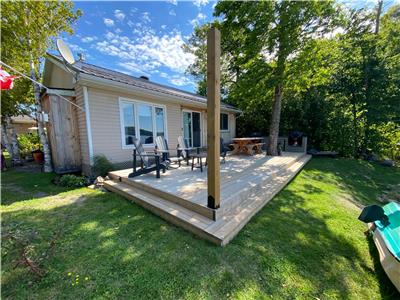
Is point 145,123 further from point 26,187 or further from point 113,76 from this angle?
point 26,187

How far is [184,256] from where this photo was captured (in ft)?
7.07

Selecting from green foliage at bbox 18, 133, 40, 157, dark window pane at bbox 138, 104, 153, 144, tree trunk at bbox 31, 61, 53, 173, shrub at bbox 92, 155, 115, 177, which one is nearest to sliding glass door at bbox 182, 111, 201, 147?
dark window pane at bbox 138, 104, 153, 144

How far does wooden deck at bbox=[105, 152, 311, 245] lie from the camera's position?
262cm

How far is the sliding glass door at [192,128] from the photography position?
27.9 feet

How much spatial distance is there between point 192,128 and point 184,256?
7.17 meters

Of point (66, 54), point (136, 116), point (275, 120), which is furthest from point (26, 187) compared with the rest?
point (275, 120)

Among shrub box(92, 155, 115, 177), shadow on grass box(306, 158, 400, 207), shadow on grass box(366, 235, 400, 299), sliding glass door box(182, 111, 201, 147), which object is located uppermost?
sliding glass door box(182, 111, 201, 147)

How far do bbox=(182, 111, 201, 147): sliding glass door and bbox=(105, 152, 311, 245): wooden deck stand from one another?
138 inches

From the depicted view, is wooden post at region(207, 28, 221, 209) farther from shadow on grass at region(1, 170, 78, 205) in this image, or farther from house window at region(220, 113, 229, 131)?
house window at region(220, 113, 229, 131)

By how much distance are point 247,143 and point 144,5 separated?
7.05m

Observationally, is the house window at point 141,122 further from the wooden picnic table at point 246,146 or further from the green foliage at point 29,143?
the green foliage at point 29,143

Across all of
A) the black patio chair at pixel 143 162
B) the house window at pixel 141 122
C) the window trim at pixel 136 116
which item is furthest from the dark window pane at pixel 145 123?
the black patio chair at pixel 143 162

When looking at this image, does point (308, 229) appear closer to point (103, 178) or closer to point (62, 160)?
point (103, 178)

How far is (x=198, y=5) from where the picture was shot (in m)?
7.48
